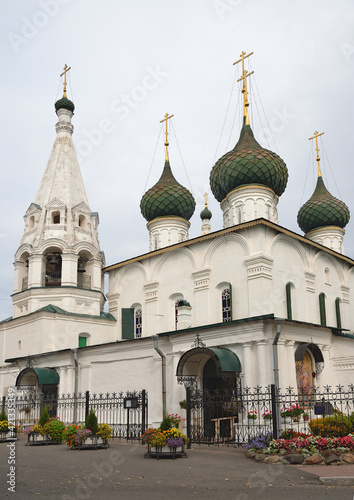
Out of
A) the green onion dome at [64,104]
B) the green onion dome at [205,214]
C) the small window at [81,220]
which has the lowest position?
the small window at [81,220]

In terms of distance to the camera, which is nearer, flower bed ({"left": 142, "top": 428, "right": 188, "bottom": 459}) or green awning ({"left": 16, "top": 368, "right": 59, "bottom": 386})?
flower bed ({"left": 142, "top": 428, "right": 188, "bottom": 459})

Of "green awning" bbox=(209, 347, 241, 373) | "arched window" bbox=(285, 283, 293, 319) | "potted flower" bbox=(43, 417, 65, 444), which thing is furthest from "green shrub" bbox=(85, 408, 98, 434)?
"arched window" bbox=(285, 283, 293, 319)

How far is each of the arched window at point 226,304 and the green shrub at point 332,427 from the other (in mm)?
7352

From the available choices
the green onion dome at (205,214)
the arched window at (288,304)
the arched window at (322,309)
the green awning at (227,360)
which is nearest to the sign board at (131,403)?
the green awning at (227,360)

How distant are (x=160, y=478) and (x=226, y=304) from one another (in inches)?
412

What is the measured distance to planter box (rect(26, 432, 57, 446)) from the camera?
13634 millimetres

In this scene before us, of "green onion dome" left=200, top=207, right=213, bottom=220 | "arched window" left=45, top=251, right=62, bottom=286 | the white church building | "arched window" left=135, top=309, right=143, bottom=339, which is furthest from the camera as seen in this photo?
"green onion dome" left=200, top=207, right=213, bottom=220

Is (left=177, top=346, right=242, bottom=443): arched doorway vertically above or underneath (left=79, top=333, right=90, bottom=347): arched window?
underneath

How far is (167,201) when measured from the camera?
23.4 m

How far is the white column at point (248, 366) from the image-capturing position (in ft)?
46.7

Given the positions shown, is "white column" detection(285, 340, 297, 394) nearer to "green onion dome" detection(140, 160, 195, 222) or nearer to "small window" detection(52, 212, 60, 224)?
"green onion dome" detection(140, 160, 195, 222)

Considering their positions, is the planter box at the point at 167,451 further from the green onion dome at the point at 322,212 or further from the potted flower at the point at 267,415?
the green onion dome at the point at 322,212

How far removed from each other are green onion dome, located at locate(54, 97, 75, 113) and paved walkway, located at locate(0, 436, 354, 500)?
1725cm

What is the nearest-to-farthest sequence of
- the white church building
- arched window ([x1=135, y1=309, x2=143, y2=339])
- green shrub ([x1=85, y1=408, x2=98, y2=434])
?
1. green shrub ([x1=85, y1=408, x2=98, y2=434])
2. the white church building
3. arched window ([x1=135, y1=309, x2=143, y2=339])
